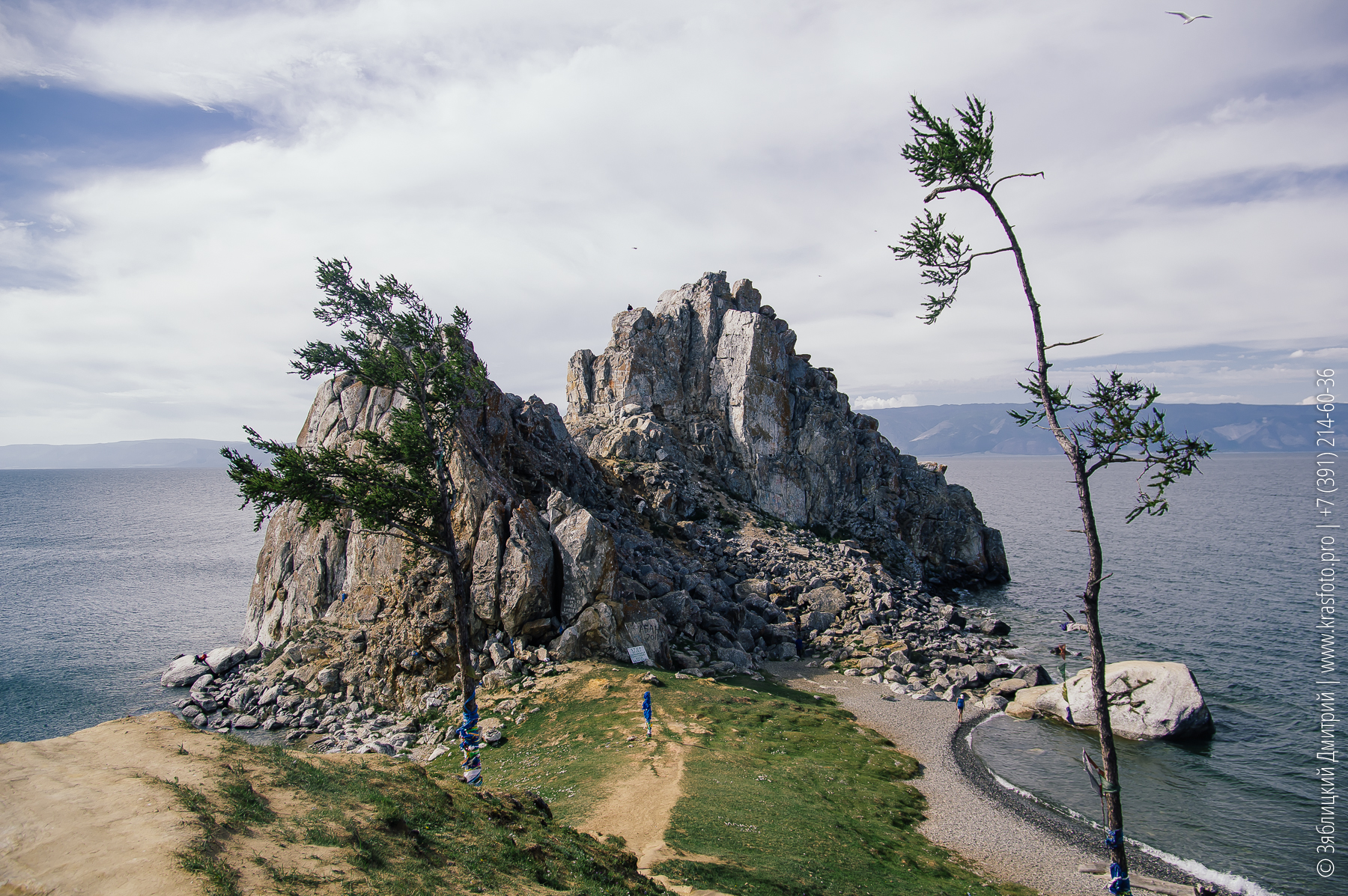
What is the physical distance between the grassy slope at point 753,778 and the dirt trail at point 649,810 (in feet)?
1.40

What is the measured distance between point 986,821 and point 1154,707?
56.8 feet

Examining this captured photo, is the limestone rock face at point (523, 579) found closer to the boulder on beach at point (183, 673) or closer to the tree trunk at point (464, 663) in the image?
the tree trunk at point (464, 663)

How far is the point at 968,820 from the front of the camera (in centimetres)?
2866

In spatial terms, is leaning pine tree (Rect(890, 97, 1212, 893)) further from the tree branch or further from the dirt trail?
the dirt trail

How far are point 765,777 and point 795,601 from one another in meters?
33.1

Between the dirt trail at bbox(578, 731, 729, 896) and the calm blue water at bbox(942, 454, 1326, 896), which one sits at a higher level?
the dirt trail at bbox(578, 731, 729, 896)

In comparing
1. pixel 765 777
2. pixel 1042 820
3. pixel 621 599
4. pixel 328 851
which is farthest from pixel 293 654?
pixel 1042 820

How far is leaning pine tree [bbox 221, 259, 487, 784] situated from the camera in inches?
1112

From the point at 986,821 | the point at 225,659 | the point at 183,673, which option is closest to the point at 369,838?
the point at 986,821

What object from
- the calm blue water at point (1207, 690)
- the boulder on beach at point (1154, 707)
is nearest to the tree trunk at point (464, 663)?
the calm blue water at point (1207, 690)

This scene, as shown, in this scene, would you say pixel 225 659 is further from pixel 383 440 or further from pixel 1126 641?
pixel 1126 641

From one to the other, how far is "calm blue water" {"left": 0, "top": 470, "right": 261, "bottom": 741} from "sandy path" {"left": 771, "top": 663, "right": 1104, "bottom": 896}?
4894cm

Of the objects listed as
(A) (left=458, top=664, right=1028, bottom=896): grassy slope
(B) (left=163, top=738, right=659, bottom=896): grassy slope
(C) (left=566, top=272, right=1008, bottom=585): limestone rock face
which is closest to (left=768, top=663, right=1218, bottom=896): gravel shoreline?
(A) (left=458, top=664, right=1028, bottom=896): grassy slope

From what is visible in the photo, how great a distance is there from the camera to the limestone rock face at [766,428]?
3479 inches
